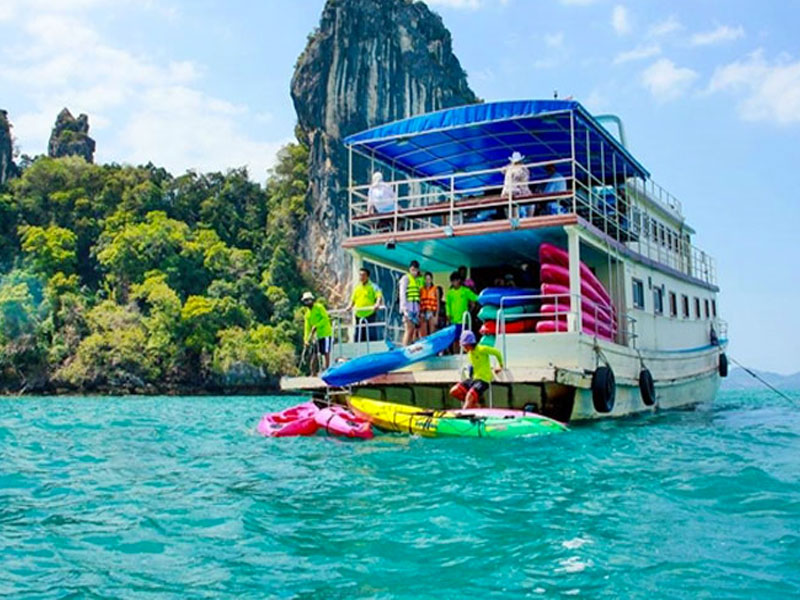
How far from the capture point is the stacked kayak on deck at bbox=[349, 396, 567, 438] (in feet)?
37.0

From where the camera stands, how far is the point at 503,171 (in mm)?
15195

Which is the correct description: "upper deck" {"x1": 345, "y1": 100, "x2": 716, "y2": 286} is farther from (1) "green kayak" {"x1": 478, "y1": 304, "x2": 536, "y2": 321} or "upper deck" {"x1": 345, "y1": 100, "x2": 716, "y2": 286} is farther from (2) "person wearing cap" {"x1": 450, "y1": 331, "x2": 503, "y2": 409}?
(2) "person wearing cap" {"x1": 450, "y1": 331, "x2": 503, "y2": 409}

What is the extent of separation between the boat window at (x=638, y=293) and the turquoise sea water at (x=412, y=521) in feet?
20.9

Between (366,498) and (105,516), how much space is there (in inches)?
92.3

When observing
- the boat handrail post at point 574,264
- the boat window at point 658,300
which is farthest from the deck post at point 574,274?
the boat window at point 658,300

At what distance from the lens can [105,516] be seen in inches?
268

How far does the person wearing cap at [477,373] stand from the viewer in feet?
40.1

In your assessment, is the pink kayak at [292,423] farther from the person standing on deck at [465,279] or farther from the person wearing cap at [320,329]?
the person standing on deck at [465,279]

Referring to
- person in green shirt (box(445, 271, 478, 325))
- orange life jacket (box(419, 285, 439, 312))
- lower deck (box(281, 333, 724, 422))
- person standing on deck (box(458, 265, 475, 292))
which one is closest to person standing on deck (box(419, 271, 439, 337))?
orange life jacket (box(419, 285, 439, 312))

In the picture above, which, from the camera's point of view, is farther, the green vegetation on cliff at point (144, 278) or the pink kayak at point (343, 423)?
the green vegetation on cliff at point (144, 278)

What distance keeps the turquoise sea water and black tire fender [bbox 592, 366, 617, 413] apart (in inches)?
68.5

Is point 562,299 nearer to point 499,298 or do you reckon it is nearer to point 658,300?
point 499,298

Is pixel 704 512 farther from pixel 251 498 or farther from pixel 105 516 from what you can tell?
pixel 105 516

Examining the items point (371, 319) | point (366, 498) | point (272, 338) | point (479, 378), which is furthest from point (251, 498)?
point (272, 338)
